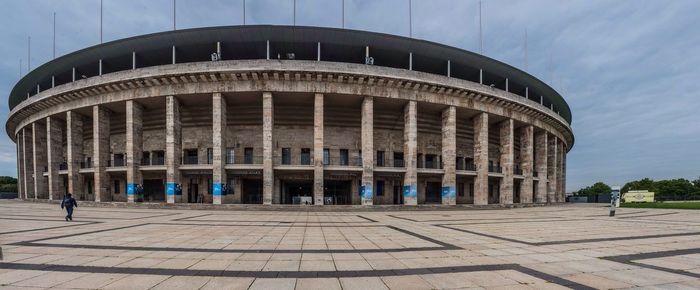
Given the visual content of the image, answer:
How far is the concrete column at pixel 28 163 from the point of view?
42.4m

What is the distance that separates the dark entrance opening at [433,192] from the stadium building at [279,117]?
238mm

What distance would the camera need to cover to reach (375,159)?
32.3 metres

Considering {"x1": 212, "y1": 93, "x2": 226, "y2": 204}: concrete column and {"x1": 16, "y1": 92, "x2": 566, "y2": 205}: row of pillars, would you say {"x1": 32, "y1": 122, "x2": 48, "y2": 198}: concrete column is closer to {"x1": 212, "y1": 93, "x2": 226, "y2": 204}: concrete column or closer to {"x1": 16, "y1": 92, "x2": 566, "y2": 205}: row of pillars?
{"x1": 16, "y1": 92, "x2": 566, "y2": 205}: row of pillars

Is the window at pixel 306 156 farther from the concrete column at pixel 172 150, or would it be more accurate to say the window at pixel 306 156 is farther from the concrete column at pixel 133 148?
the concrete column at pixel 133 148

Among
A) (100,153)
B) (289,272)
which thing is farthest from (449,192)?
(100,153)

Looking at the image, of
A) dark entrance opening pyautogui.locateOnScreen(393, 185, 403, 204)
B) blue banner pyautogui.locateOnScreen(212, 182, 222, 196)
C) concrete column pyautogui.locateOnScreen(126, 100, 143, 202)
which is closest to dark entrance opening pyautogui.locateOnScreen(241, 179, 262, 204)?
blue banner pyautogui.locateOnScreen(212, 182, 222, 196)

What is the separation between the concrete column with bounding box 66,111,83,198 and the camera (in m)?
32.5

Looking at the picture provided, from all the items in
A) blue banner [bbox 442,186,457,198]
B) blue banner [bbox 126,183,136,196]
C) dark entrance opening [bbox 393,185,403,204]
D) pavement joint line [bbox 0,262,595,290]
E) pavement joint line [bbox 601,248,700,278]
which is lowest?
dark entrance opening [bbox 393,185,403,204]

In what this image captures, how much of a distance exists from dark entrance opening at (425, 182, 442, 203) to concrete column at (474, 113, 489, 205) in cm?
487

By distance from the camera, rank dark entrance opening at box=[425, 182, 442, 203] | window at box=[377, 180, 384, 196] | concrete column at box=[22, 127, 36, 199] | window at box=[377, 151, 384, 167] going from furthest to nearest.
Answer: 1. concrete column at box=[22, 127, 36, 199]
2. dark entrance opening at box=[425, 182, 442, 203]
3. window at box=[377, 180, 384, 196]
4. window at box=[377, 151, 384, 167]

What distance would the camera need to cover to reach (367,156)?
27.8 m

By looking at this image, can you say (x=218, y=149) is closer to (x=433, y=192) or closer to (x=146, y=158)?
(x=146, y=158)

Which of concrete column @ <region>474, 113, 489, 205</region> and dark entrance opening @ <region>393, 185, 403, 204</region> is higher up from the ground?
concrete column @ <region>474, 113, 489, 205</region>

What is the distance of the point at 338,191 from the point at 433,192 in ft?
38.3
